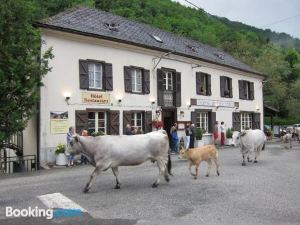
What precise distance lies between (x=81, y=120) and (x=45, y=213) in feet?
36.2

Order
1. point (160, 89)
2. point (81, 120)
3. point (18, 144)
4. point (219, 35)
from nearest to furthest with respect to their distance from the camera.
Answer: point (18, 144), point (81, 120), point (160, 89), point (219, 35)

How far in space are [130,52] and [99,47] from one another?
7.38 ft

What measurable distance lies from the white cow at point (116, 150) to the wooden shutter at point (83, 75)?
29.2 feet

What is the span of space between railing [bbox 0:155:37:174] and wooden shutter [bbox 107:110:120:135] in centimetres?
424

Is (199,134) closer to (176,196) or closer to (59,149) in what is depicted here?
(59,149)

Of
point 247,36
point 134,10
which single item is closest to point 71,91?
point 134,10

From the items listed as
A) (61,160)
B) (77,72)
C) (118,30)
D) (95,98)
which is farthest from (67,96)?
(118,30)

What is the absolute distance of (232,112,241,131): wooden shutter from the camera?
100 ft

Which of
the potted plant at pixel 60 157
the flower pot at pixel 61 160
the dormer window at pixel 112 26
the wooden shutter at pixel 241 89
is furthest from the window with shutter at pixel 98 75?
the wooden shutter at pixel 241 89

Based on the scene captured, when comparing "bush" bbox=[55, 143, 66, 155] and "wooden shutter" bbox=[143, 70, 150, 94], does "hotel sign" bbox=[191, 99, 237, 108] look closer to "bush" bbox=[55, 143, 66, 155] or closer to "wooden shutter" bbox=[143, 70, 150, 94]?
"wooden shutter" bbox=[143, 70, 150, 94]

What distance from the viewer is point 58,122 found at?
700 inches

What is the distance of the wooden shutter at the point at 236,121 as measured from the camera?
3053cm

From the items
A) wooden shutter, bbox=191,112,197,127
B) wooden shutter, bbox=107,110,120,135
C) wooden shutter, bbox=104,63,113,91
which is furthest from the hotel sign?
wooden shutter, bbox=104,63,113,91

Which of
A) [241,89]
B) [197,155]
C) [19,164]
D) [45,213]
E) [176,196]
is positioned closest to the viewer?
[45,213]
